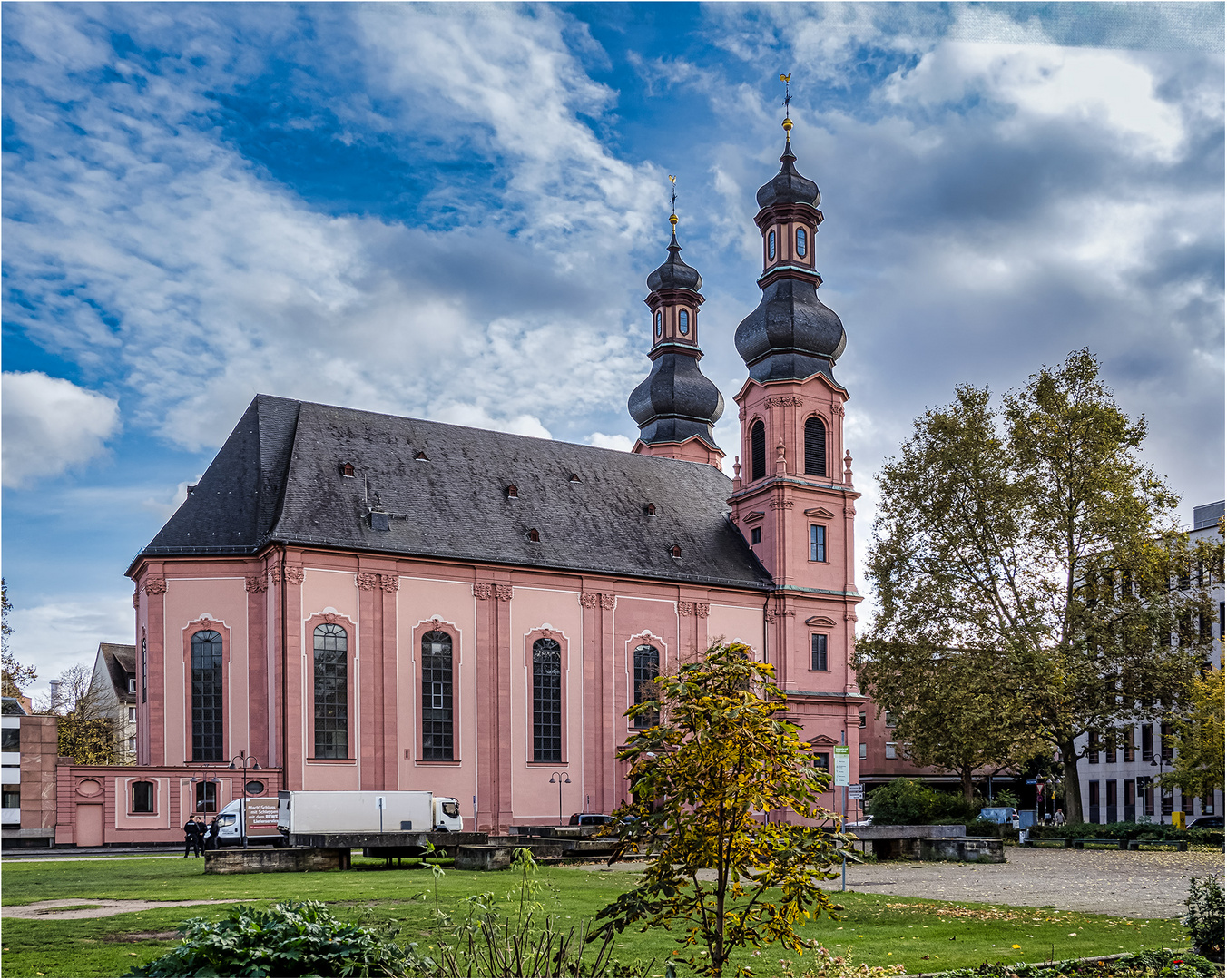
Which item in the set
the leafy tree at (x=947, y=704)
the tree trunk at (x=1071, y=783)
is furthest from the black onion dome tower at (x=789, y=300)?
the tree trunk at (x=1071, y=783)

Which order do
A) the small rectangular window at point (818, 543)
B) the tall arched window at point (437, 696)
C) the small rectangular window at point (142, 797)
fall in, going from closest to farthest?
the small rectangular window at point (142, 797)
the tall arched window at point (437, 696)
the small rectangular window at point (818, 543)

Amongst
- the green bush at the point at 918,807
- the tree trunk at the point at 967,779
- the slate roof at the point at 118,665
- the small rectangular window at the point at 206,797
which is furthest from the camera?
the slate roof at the point at 118,665

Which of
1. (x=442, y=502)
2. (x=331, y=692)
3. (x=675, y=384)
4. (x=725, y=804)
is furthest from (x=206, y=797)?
(x=675, y=384)

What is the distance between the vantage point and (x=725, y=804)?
26.8 feet

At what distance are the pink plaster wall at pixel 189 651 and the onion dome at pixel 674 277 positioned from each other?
3600 cm

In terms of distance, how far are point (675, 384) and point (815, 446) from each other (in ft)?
48.6

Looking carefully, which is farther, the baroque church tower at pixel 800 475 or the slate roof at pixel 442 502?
the baroque church tower at pixel 800 475

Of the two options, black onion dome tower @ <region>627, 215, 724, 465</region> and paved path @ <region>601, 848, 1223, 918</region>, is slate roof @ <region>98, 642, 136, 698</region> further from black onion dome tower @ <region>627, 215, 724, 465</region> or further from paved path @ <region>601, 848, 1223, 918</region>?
paved path @ <region>601, 848, 1223, 918</region>

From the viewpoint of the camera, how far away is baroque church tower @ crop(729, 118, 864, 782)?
50844mm

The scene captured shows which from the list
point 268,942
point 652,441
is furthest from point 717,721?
point 652,441

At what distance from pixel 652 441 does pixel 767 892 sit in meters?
48.1

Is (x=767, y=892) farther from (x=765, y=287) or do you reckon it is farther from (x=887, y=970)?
(x=765, y=287)

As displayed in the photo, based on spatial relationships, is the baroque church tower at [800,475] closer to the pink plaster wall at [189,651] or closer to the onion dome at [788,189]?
the onion dome at [788,189]

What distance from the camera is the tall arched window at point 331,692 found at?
Result: 3903cm
